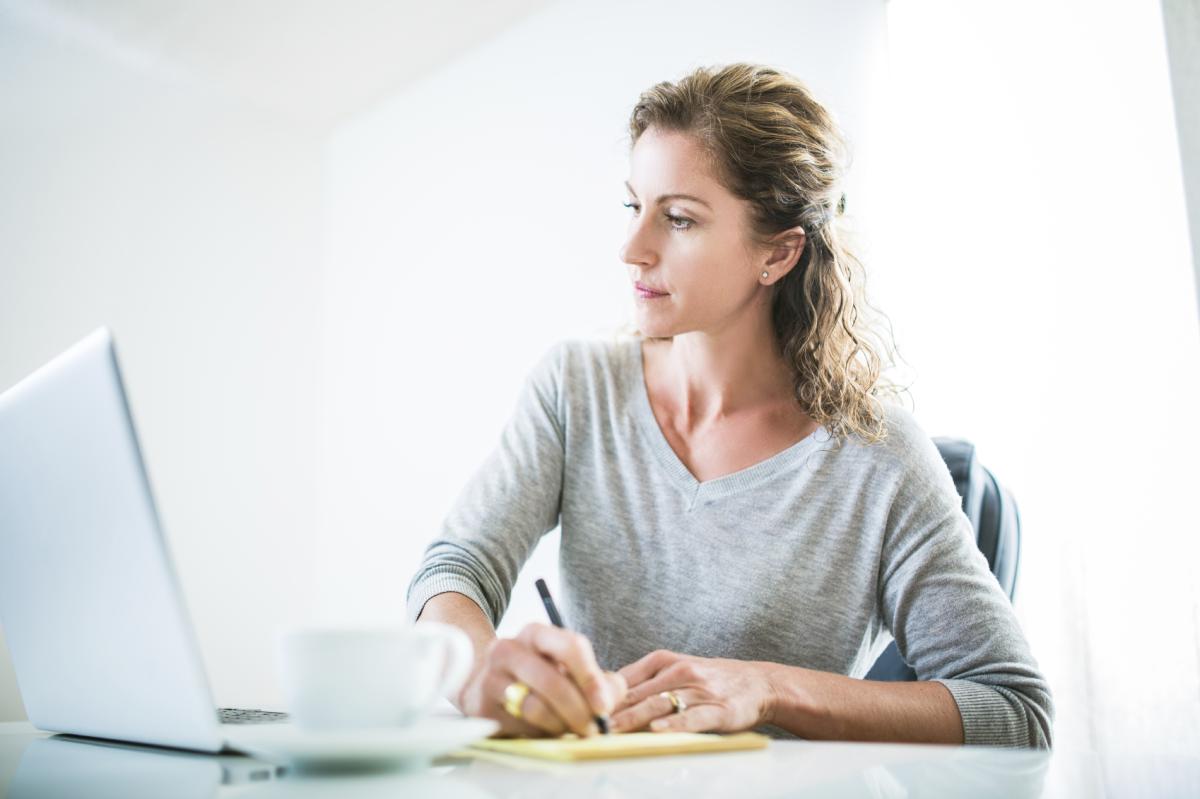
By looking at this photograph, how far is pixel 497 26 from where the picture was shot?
3.50 m

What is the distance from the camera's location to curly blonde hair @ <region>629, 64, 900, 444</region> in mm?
1312

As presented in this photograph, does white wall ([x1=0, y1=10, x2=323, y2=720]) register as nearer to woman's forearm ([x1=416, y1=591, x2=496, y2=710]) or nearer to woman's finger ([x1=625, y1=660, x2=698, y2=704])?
woman's forearm ([x1=416, y1=591, x2=496, y2=710])

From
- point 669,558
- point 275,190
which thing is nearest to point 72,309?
point 275,190

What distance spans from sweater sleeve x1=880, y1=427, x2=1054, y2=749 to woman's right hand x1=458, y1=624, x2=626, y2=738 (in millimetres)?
460

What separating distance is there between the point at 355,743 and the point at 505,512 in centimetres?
80

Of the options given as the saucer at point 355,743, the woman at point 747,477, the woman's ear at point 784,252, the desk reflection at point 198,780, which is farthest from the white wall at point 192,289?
the saucer at point 355,743

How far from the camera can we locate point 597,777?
50 cm

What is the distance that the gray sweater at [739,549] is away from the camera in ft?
3.56

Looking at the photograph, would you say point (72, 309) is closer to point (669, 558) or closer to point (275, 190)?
point (275, 190)

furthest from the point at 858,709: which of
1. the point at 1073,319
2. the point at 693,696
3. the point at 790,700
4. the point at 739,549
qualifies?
the point at 1073,319

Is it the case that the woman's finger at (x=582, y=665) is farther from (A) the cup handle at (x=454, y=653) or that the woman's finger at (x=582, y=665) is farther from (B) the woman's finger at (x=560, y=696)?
(A) the cup handle at (x=454, y=653)

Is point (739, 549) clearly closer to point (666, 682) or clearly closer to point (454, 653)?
point (666, 682)

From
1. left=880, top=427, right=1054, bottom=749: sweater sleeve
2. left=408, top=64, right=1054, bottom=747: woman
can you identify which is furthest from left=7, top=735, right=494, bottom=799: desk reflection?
left=880, top=427, right=1054, bottom=749: sweater sleeve

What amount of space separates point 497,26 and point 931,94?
176 cm
